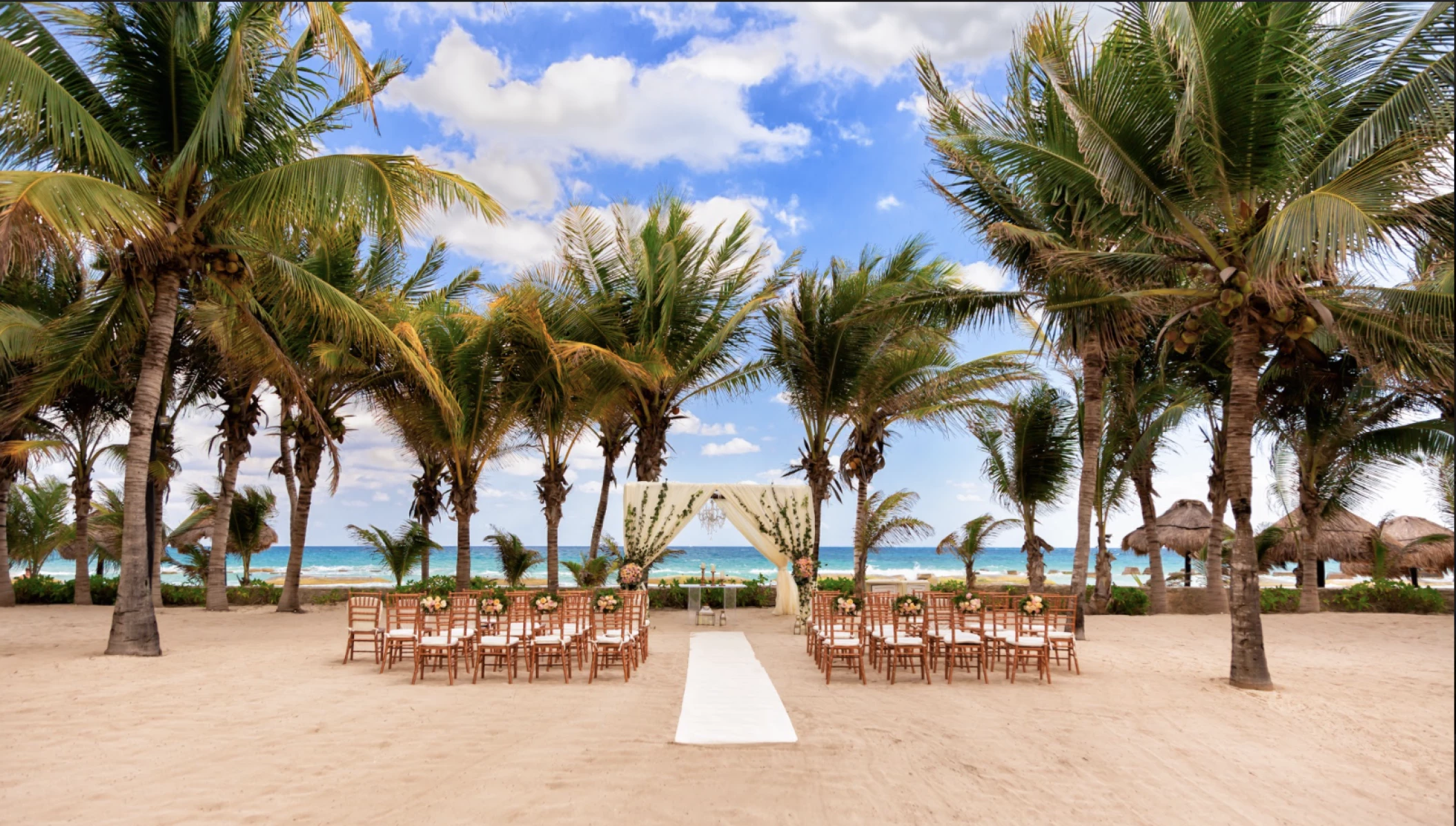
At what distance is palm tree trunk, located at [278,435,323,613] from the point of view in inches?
612

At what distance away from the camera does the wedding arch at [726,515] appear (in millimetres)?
15320

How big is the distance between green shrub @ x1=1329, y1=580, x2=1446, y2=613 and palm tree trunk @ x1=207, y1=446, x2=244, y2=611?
68.0 ft

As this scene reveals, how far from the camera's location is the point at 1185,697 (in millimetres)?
8078

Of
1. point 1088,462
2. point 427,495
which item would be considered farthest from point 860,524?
point 427,495

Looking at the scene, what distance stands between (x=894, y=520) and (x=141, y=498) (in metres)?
14.3

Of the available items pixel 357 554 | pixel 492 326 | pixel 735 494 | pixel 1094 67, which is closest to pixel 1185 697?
pixel 1094 67

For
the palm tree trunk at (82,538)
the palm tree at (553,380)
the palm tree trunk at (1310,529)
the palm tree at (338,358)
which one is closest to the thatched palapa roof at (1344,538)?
the palm tree trunk at (1310,529)

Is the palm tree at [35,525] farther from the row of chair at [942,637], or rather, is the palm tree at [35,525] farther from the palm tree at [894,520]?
the row of chair at [942,637]

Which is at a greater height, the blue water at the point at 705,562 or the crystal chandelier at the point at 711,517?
the crystal chandelier at the point at 711,517

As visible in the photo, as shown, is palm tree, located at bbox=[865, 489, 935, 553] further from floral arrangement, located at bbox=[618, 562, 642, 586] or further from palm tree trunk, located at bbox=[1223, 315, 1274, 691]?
palm tree trunk, located at bbox=[1223, 315, 1274, 691]

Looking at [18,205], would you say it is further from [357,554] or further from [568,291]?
[357,554]

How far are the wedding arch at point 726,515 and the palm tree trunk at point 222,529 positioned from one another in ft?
21.4

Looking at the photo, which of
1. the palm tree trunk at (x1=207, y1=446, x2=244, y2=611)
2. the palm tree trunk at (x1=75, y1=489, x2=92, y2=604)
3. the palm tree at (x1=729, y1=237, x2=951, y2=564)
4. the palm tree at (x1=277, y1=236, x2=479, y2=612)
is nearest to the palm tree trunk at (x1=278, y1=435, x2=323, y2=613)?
the palm tree at (x1=277, y1=236, x2=479, y2=612)

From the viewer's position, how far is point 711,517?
1636 cm
